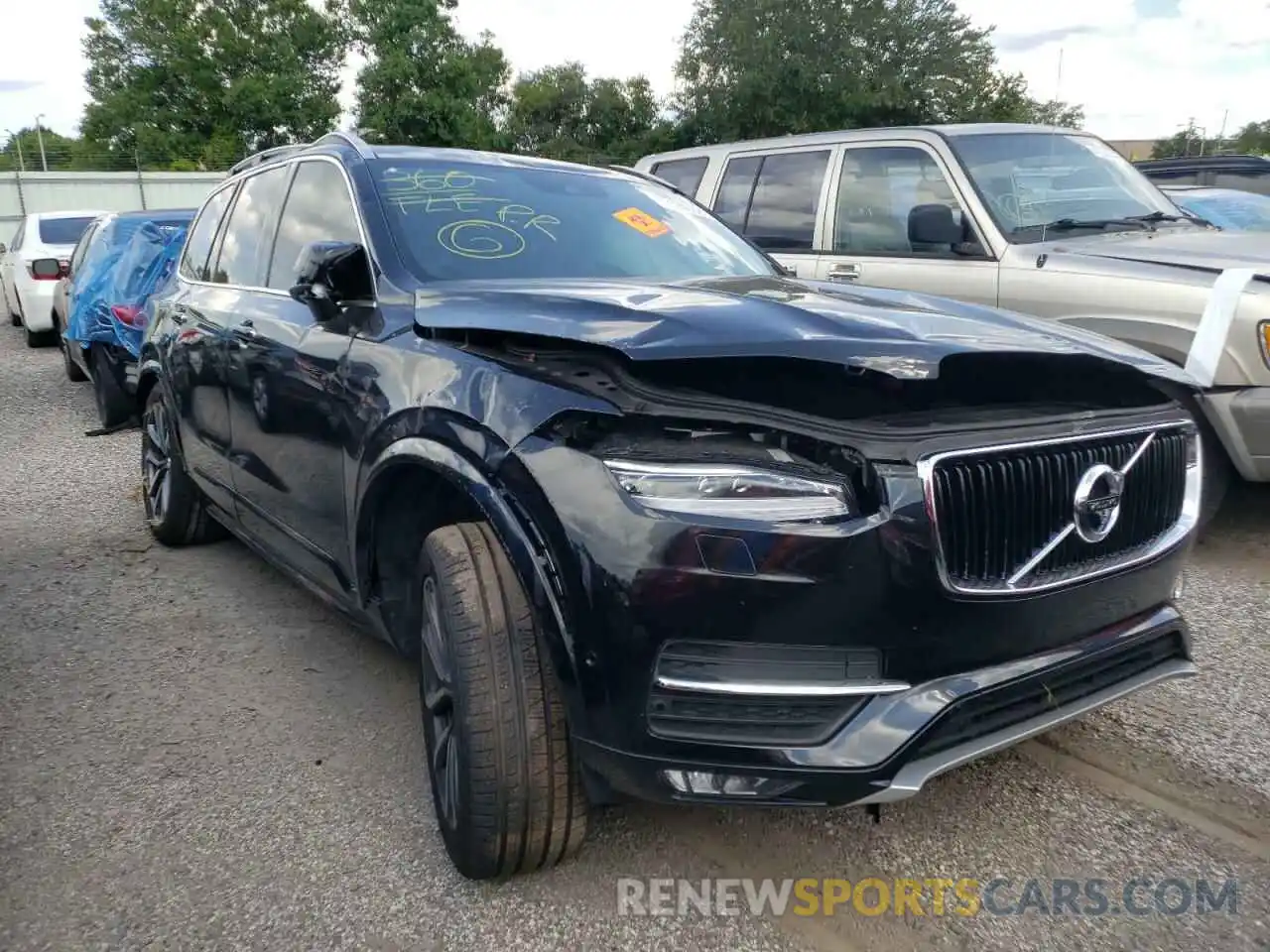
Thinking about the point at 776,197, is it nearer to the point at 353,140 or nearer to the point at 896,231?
the point at 896,231

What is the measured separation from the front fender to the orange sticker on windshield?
1.51 metres

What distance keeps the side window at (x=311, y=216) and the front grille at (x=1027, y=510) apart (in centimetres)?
201

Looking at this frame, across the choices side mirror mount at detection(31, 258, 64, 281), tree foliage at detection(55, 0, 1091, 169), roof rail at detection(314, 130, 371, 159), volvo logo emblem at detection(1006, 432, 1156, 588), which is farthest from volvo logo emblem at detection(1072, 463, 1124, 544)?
tree foliage at detection(55, 0, 1091, 169)

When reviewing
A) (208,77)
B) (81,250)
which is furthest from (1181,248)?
(208,77)

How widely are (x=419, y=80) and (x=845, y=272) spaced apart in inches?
1618

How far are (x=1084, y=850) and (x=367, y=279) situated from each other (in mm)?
2442

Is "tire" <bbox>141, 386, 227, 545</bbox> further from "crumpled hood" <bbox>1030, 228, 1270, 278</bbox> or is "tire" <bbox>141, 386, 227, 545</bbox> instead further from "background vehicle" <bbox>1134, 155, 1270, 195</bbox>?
"background vehicle" <bbox>1134, 155, 1270, 195</bbox>

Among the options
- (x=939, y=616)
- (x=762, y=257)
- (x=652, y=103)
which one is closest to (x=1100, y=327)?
(x=762, y=257)

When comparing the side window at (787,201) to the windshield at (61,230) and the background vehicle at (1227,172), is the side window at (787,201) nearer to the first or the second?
the background vehicle at (1227,172)

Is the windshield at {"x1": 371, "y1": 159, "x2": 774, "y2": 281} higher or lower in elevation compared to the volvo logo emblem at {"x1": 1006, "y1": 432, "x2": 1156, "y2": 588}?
higher

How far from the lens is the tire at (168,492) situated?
4.72 m

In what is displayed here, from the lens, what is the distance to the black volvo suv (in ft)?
6.37

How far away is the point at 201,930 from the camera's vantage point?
224 cm

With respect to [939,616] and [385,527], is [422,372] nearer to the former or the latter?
[385,527]
